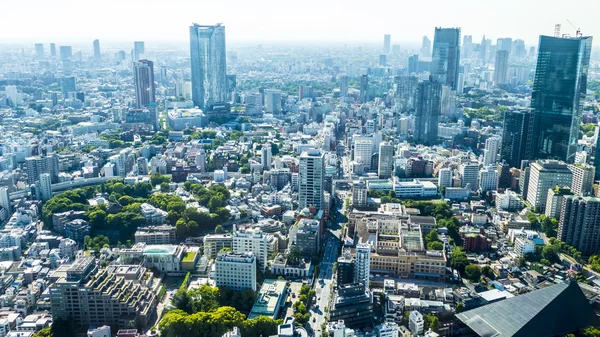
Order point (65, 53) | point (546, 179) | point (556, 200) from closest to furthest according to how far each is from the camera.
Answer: point (556, 200), point (546, 179), point (65, 53)

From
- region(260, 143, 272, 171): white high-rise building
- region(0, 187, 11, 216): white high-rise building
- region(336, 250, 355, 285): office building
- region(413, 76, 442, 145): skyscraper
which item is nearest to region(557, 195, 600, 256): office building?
region(336, 250, 355, 285): office building

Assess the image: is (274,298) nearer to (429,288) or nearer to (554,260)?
(429,288)

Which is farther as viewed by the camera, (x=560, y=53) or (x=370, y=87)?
(x=370, y=87)

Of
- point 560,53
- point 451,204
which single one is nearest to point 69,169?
point 451,204

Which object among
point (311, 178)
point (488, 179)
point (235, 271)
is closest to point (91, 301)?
point (235, 271)

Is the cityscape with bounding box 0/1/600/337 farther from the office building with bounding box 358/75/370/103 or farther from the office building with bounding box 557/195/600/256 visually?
the office building with bounding box 358/75/370/103

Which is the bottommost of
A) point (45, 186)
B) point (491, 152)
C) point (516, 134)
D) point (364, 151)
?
point (45, 186)

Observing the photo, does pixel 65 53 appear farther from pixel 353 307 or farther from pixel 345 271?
pixel 353 307
